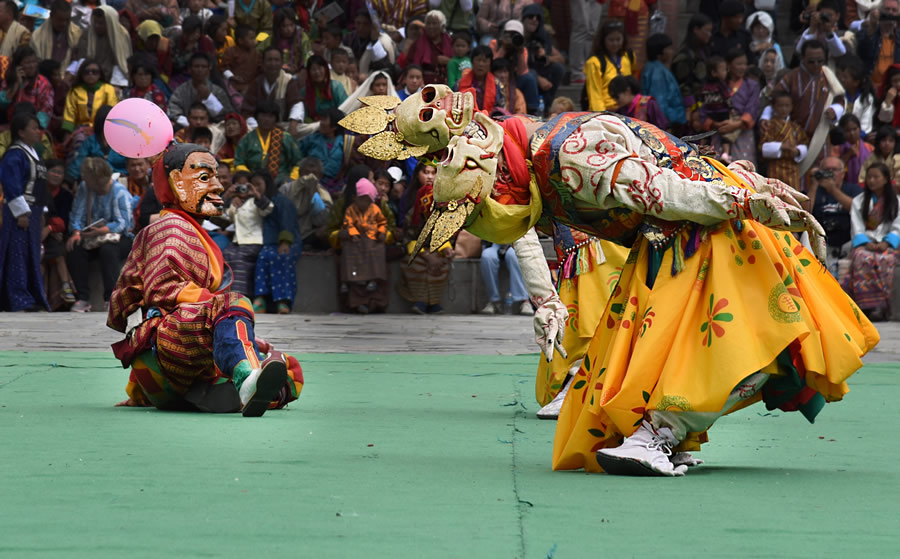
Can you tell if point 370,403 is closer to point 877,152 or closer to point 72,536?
point 72,536

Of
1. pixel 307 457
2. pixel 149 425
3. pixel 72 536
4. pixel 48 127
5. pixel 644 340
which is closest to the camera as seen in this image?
pixel 72 536

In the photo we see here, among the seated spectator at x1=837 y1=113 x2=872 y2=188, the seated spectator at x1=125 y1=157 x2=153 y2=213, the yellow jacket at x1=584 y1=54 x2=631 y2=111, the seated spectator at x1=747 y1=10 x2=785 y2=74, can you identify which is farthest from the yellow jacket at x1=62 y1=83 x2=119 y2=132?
the seated spectator at x1=837 y1=113 x2=872 y2=188

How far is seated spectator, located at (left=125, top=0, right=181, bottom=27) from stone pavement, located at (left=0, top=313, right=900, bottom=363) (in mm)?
4274

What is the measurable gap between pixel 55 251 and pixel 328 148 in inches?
108

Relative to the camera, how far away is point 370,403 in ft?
20.9

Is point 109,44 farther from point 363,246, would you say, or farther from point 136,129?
point 136,129


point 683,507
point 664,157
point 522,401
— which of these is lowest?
point 522,401

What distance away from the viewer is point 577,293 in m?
5.91

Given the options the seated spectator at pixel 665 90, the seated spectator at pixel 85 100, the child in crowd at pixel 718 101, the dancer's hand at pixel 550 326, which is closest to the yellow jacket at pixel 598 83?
the seated spectator at pixel 665 90

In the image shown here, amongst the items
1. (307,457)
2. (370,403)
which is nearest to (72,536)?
(307,457)

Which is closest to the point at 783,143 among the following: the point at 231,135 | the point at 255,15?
the point at 231,135

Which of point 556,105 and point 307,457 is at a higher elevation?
point 556,105

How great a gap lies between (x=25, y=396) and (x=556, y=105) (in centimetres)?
655

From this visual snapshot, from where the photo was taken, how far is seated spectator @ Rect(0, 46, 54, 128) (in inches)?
516
